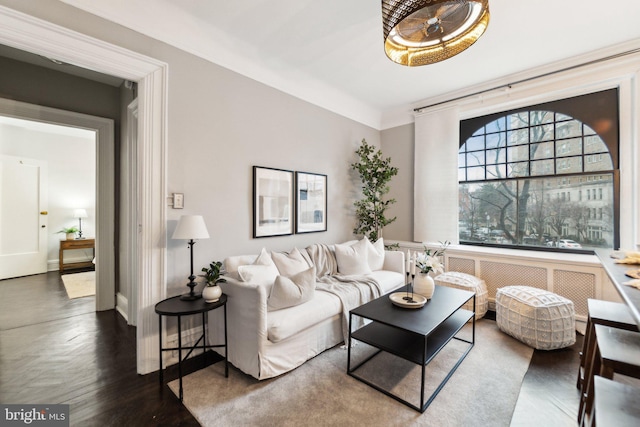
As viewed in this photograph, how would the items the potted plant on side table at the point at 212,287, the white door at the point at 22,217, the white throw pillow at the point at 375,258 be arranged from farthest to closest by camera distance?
the white door at the point at 22,217
the white throw pillow at the point at 375,258
the potted plant on side table at the point at 212,287

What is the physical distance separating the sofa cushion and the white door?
593 cm

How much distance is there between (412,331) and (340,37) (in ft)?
9.18

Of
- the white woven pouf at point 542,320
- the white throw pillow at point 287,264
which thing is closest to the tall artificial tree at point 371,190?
the white throw pillow at point 287,264

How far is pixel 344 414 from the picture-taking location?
1.71 metres

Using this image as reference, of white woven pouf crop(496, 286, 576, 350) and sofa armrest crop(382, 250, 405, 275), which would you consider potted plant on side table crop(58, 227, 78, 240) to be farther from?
white woven pouf crop(496, 286, 576, 350)

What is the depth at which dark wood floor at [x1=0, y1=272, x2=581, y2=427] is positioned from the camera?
1709 millimetres

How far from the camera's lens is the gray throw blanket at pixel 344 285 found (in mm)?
2645

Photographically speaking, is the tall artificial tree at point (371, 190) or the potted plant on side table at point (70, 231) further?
the potted plant on side table at point (70, 231)

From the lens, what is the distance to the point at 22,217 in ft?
16.6

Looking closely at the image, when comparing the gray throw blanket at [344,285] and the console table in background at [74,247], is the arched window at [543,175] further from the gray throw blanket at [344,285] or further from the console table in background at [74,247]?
the console table in background at [74,247]

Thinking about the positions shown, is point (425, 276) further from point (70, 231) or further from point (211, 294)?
point (70, 231)

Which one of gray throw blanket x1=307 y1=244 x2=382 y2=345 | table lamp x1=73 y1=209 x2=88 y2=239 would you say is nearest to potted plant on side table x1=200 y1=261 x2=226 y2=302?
gray throw blanket x1=307 y1=244 x2=382 y2=345

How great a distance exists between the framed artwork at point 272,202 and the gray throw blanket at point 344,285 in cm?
49

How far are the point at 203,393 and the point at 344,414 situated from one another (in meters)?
1.04
